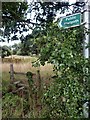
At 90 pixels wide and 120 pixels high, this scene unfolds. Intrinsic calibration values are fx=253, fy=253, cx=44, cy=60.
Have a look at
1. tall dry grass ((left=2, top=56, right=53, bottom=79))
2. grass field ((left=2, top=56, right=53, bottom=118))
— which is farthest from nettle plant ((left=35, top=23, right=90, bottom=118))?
tall dry grass ((left=2, top=56, right=53, bottom=79))

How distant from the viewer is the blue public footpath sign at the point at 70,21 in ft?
9.93

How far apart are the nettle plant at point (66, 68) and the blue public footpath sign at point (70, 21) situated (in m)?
0.07

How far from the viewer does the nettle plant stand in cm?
273

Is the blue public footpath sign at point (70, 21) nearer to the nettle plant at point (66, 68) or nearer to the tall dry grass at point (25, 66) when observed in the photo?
the nettle plant at point (66, 68)

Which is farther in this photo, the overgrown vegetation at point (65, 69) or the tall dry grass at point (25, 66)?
the tall dry grass at point (25, 66)

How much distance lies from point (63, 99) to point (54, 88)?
163 millimetres

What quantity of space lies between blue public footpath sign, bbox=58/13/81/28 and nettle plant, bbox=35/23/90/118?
0.22ft

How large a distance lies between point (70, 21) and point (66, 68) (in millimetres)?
625

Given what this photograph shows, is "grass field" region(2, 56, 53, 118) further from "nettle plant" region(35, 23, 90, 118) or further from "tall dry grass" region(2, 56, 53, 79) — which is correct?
"nettle plant" region(35, 23, 90, 118)

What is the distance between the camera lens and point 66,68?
2.79 m

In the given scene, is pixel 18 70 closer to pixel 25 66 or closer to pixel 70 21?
pixel 25 66

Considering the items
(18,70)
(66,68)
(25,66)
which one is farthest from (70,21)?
(18,70)

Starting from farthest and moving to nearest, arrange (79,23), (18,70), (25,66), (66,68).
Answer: (18,70), (25,66), (79,23), (66,68)

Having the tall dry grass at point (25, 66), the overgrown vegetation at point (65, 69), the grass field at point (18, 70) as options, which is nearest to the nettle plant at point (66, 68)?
the overgrown vegetation at point (65, 69)
